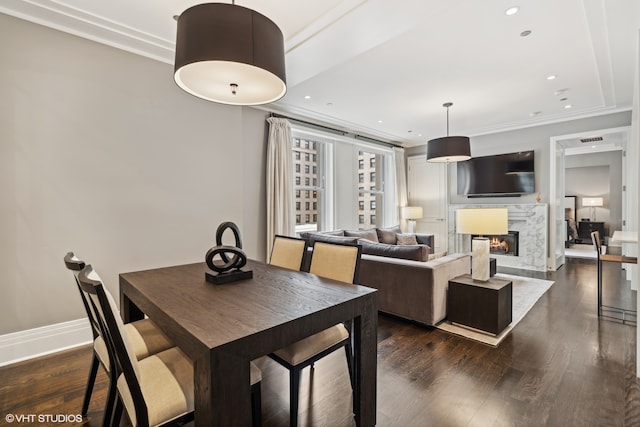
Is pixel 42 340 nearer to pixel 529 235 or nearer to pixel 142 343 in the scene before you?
pixel 142 343

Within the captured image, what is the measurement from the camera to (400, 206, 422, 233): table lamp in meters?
7.13

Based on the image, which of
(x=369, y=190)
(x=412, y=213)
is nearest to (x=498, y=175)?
(x=412, y=213)

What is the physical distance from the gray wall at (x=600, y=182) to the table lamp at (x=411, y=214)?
5915mm

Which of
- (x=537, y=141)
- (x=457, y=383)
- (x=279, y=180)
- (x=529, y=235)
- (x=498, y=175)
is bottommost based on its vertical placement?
(x=457, y=383)

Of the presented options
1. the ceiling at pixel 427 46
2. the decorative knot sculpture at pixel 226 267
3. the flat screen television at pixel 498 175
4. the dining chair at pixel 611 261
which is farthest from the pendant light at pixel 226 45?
the flat screen television at pixel 498 175

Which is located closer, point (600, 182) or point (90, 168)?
point (90, 168)

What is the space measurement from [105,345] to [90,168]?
1.99 m

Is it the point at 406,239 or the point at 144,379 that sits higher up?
the point at 406,239

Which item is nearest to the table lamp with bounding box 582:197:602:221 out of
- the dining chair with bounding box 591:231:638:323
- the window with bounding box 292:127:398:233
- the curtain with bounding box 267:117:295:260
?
the dining chair with bounding box 591:231:638:323

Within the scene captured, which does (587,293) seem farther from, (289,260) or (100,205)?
(100,205)

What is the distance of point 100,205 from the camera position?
9.20ft

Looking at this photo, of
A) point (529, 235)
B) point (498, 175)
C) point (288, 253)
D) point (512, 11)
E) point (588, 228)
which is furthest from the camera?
point (588, 228)

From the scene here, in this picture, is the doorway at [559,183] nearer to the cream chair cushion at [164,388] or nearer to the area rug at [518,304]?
the area rug at [518,304]

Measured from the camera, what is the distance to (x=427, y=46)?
307 cm
